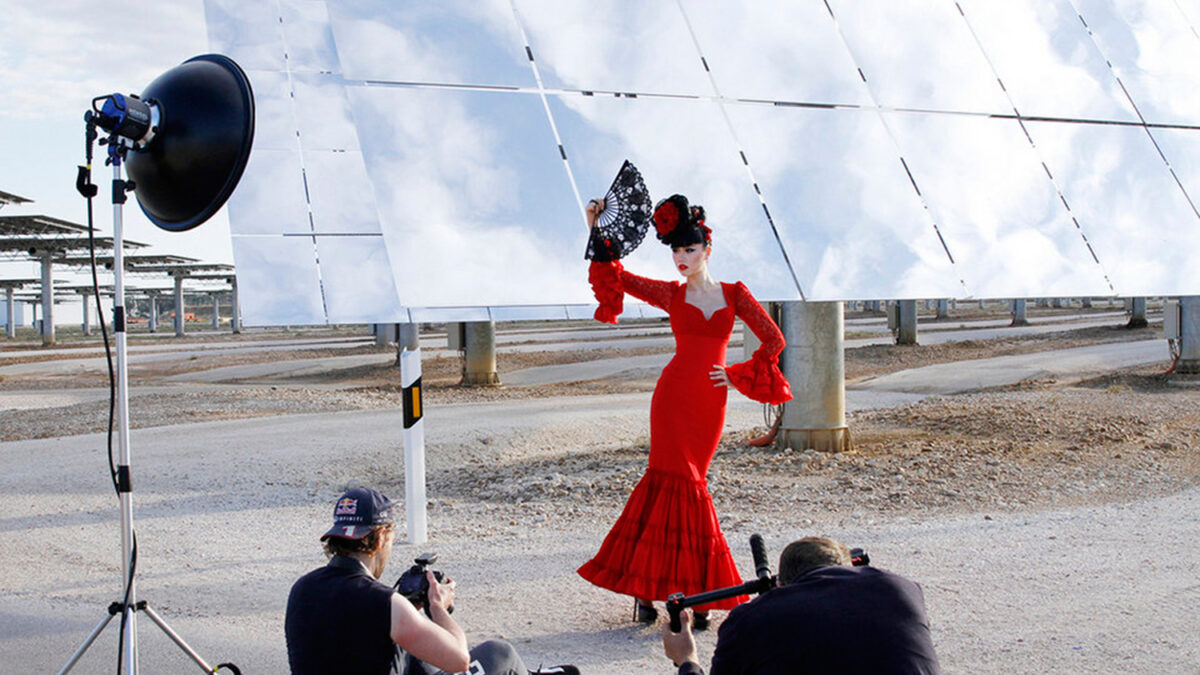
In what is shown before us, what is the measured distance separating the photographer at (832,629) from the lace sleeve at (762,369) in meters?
2.24

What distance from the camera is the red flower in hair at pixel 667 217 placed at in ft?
15.3

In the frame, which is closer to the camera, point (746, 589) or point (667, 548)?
point (746, 589)

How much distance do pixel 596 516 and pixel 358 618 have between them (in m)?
4.74

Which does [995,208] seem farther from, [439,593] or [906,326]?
[906,326]

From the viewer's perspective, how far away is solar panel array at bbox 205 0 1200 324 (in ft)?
19.6

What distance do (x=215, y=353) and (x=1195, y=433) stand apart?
36.9m

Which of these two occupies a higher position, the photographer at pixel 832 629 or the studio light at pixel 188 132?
the studio light at pixel 188 132

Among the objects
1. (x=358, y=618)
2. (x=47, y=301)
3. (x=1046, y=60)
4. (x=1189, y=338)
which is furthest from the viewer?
(x=47, y=301)

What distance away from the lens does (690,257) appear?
467 centimetres

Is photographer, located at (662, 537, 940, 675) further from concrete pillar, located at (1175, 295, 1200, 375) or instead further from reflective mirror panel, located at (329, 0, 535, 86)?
concrete pillar, located at (1175, 295, 1200, 375)

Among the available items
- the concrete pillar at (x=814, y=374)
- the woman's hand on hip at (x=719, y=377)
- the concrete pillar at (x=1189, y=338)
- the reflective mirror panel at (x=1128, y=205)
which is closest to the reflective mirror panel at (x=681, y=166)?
the woman's hand on hip at (x=719, y=377)

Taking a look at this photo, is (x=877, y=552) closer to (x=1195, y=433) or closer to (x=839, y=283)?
(x=839, y=283)

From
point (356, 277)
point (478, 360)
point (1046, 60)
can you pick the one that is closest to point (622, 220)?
point (1046, 60)

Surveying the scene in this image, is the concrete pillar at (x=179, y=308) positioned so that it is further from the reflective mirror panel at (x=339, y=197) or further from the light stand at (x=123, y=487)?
the light stand at (x=123, y=487)
